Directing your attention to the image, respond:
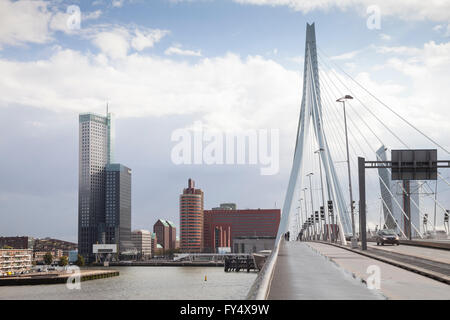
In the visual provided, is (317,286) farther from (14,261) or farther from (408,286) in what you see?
(14,261)

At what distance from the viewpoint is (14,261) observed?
6447 inches

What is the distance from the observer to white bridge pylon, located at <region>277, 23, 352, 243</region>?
55.6m

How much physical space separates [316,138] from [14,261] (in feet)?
429

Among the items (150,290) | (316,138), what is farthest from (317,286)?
(150,290)

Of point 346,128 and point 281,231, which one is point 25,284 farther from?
point 346,128

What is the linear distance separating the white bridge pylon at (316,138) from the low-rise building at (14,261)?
111184 millimetres

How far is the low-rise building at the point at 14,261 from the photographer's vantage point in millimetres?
157625

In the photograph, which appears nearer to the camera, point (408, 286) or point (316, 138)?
point (408, 286)

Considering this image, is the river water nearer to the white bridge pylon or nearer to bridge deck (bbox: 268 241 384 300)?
the white bridge pylon

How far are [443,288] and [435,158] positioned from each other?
943 inches

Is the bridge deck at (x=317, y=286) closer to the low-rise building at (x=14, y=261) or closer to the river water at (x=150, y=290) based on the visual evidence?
the river water at (x=150, y=290)
